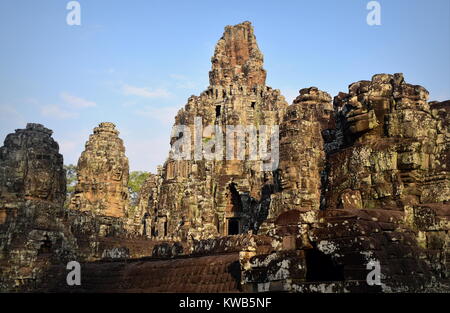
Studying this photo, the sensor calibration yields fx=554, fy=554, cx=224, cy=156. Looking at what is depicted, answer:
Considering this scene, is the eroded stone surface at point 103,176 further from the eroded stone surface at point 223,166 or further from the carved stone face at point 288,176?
the carved stone face at point 288,176

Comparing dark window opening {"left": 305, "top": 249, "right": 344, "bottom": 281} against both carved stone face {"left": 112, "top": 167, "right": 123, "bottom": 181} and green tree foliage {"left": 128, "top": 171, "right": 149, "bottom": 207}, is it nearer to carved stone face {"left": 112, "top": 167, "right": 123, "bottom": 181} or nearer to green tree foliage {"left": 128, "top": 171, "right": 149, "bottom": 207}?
carved stone face {"left": 112, "top": 167, "right": 123, "bottom": 181}

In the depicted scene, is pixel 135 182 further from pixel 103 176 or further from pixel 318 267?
pixel 318 267

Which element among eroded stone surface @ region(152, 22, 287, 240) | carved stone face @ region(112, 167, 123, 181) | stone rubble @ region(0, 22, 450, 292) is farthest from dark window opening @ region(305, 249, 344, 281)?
carved stone face @ region(112, 167, 123, 181)

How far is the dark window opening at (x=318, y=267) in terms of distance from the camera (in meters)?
8.53

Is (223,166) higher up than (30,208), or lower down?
higher up

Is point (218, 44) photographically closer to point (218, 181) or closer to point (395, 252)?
point (218, 181)

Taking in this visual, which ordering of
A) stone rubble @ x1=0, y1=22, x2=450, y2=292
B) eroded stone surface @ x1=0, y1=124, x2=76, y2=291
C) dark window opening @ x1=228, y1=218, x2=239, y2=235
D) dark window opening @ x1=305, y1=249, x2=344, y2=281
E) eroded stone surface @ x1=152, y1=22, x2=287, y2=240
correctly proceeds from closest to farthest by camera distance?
stone rubble @ x1=0, y1=22, x2=450, y2=292, dark window opening @ x1=305, y1=249, x2=344, y2=281, eroded stone surface @ x1=0, y1=124, x2=76, y2=291, eroded stone surface @ x1=152, y1=22, x2=287, y2=240, dark window opening @ x1=228, y1=218, x2=239, y2=235

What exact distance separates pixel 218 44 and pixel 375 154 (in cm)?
5158

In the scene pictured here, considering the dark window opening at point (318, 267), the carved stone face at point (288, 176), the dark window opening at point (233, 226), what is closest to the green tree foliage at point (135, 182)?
the dark window opening at point (233, 226)

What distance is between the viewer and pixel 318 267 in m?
8.60

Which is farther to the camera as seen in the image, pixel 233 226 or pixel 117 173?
pixel 233 226

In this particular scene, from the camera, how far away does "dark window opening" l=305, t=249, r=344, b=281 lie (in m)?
8.53

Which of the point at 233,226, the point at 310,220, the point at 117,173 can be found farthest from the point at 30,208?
the point at 233,226

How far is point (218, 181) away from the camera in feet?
155
